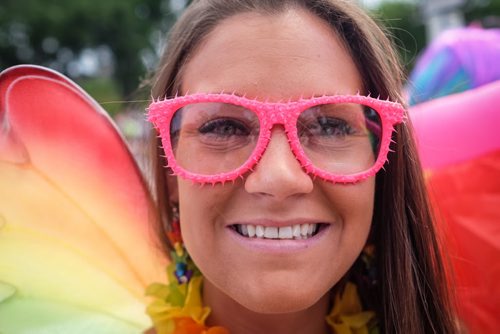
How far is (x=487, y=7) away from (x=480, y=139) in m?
32.6

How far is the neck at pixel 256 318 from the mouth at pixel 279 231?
29 cm

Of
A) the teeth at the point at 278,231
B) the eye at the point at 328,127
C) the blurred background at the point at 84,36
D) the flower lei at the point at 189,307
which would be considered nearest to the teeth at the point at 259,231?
the teeth at the point at 278,231

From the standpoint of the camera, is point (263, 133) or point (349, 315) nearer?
point (263, 133)

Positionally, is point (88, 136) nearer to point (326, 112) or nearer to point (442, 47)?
point (326, 112)

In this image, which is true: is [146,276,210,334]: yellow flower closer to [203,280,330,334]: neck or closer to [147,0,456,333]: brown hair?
[203,280,330,334]: neck

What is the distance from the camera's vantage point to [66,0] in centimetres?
2228

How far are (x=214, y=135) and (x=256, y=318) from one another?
493 mm

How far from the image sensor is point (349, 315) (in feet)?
4.92

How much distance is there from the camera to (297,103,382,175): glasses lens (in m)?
1.18

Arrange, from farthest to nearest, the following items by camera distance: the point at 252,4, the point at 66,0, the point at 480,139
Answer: the point at 66,0 → the point at 480,139 → the point at 252,4

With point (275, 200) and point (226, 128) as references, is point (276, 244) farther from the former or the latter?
point (226, 128)

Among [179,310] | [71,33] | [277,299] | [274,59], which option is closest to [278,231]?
[277,299]

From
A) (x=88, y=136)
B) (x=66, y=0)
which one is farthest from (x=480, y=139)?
(x=66, y=0)

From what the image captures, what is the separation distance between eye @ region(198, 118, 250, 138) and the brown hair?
8.4 inches
